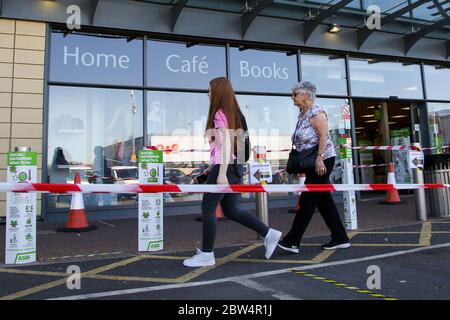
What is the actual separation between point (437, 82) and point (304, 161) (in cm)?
990

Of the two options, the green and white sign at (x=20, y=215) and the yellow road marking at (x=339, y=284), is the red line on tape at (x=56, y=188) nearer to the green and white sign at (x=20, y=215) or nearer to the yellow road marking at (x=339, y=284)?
the green and white sign at (x=20, y=215)

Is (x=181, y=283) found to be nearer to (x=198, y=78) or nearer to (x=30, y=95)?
(x=30, y=95)

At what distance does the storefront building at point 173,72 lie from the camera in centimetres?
798

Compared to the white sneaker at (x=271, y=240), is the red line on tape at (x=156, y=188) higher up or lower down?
higher up

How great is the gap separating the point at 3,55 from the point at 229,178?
19.4 ft

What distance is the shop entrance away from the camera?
12.5 meters

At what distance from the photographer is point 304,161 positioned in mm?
4445

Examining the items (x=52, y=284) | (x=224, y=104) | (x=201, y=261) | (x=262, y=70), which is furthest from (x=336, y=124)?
(x=52, y=284)

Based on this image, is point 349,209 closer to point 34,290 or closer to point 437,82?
point 34,290

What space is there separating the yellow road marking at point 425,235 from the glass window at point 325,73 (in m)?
5.06

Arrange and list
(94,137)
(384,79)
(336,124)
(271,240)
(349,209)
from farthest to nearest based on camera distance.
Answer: (384,79) → (336,124) → (94,137) → (349,209) → (271,240)

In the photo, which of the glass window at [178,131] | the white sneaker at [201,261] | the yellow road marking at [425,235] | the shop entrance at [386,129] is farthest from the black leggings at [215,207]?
the shop entrance at [386,129]

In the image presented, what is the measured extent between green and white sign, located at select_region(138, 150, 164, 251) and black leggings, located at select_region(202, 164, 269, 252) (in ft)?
3.61

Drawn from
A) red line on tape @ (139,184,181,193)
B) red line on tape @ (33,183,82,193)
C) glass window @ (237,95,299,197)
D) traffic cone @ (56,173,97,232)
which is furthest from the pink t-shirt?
glass window @ (237,95,299,197)
